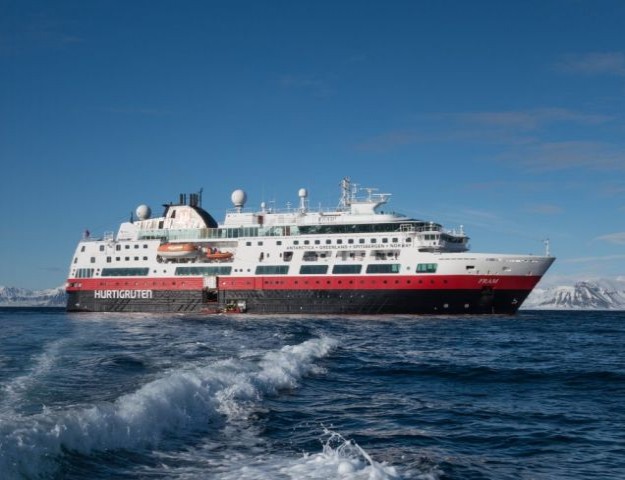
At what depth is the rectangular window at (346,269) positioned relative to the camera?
51.1 metres

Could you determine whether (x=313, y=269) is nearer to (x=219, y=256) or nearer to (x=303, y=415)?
(x=219, y=256)

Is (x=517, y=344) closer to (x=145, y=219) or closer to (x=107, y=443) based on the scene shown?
(x=107, y=443)

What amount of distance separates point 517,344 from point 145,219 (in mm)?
47528

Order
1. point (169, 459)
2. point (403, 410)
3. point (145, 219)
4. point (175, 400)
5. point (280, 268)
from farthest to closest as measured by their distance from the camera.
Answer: point (145, 219)
point (280, 268)
point (403, 410)
point (175, 400)
point (169, 459)

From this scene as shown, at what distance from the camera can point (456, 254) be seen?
1914 inches

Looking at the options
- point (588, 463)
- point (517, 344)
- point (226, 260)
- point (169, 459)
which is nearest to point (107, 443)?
point (169, 459)

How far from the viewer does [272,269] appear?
54000 mm

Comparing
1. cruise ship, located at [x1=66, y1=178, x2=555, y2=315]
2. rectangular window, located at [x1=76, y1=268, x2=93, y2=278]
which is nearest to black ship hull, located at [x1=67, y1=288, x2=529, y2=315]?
cruise ship, located at [x1=66, y1=178, x2=555, y2=315]

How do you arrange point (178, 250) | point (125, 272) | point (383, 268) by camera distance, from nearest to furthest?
point (383, 268) → point (178, 250) → point (125, 272)

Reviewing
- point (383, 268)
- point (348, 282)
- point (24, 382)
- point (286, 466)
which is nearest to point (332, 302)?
point (348, 282)

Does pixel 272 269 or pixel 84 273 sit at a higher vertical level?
pixel 272 269

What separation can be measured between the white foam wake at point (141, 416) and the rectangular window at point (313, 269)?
35.7 metres

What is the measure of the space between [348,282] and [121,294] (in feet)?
78.1

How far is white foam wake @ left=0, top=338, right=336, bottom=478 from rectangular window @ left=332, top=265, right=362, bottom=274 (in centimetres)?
3499
